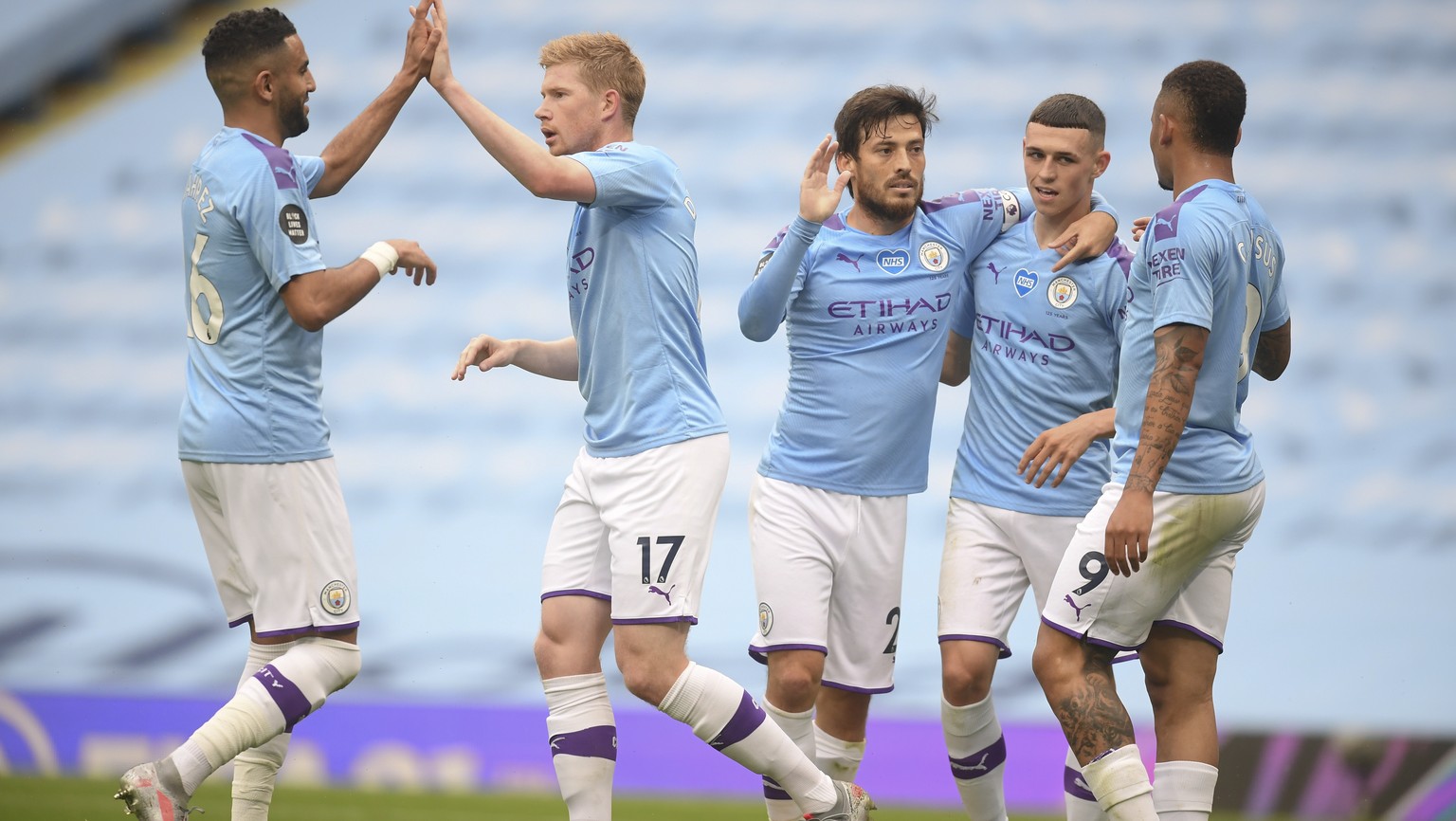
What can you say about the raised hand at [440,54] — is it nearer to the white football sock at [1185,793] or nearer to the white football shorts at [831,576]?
the white football shorts at [831,576]

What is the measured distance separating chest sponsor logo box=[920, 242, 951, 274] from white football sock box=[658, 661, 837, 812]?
1.36 m

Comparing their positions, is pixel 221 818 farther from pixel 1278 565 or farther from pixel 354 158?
pixel 1278 565

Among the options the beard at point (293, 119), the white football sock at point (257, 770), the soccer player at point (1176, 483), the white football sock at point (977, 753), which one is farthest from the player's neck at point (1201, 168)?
the white football sock at point (257, 770)

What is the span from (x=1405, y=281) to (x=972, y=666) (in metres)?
3.61

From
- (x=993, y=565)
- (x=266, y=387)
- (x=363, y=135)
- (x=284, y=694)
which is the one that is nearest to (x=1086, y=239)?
(x=993, y=565)

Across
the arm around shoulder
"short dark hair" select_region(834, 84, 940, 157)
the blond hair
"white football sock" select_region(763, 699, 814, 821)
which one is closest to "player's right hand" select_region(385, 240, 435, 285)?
the blond hair

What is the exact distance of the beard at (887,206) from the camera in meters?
4.45

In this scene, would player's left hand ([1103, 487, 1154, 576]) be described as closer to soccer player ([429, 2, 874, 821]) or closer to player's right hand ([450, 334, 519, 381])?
soccer player ([429, 2, 874, 821])

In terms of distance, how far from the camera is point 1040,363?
173 inches

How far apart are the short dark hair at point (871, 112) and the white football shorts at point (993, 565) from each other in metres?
1.13

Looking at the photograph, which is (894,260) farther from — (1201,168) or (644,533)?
(644,533)

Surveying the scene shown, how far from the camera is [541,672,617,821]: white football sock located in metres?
3.91

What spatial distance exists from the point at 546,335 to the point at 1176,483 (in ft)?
11.9

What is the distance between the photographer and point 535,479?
22.1 feet
